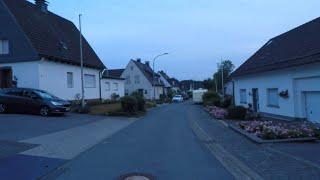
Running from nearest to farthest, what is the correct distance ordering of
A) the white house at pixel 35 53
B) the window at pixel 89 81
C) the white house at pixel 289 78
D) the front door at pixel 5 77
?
1. the white house at pixel 289 78
2. the white house at pixel 35 53
3. the front door at pixel 5 77
4. the window at pixel 89 81

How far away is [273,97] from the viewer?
30.2 m

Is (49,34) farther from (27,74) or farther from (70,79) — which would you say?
(27,74)

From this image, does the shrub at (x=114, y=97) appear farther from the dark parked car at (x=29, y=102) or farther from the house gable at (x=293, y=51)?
the dark parked car at (x=29, y=102)

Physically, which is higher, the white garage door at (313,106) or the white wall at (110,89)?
the white wall at (110,89)

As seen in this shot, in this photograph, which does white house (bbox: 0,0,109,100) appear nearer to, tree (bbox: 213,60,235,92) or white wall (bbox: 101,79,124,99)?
white wall (bbox: 101,79,124,99)

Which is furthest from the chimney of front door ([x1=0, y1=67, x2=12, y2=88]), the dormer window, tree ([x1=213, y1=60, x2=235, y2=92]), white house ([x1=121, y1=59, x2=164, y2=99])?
tree ([x1=213, y1=60, x2=235, y2=92])

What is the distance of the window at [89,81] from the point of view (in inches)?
1612

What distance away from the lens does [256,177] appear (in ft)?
30.2

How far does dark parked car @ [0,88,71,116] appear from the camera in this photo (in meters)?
27.0

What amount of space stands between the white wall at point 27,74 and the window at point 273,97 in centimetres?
1603

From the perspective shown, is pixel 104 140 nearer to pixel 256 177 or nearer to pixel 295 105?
pixel 256 177

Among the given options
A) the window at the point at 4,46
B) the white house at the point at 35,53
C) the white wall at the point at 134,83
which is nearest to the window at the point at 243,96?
the white house at the point at 35,53

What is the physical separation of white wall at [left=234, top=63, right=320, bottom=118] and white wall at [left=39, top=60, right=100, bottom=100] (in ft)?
48.6

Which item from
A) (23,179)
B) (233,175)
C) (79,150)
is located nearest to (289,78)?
(79,150)
